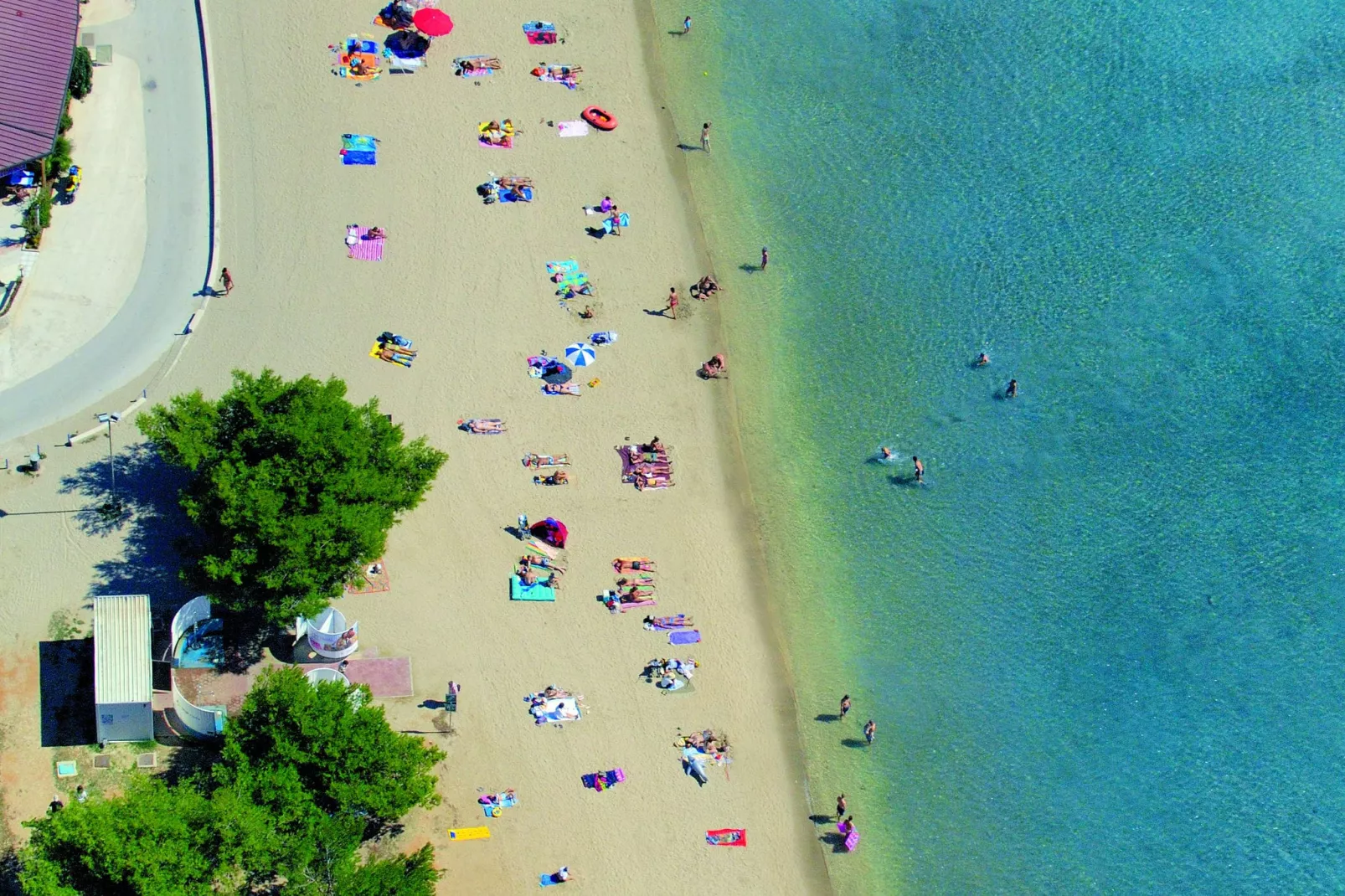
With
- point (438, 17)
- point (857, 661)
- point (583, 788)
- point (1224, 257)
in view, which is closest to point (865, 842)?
point (857, 661)

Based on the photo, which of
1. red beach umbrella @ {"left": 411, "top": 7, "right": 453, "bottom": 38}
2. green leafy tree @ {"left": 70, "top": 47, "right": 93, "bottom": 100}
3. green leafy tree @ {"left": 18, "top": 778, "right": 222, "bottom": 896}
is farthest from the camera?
red beach umbrella @ {"left": 411, "top": 7, "right": 453, "bottom": 38}

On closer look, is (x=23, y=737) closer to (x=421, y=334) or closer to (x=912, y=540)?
(x=421, y=334)

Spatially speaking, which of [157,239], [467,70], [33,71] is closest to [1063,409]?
[467,70]

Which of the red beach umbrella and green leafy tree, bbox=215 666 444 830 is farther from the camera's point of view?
the red beach umbrella

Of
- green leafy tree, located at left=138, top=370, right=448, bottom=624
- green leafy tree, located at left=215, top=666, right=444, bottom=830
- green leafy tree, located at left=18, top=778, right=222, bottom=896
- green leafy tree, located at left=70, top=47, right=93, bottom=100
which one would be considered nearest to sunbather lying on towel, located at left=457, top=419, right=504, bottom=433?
green leafy tree, located at left=138, top=370, right=448, bottom=624

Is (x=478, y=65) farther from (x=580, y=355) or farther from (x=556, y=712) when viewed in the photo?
(x=556, y=712)

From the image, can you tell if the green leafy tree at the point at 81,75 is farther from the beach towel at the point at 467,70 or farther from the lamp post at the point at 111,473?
the lamp post at the point at 111,473

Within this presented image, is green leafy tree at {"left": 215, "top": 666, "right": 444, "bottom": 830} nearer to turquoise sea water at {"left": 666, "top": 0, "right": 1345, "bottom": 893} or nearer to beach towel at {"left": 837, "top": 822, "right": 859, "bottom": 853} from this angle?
beach towel at {"left": 837, "top": 822, "right": 859, "bottom": 853}
